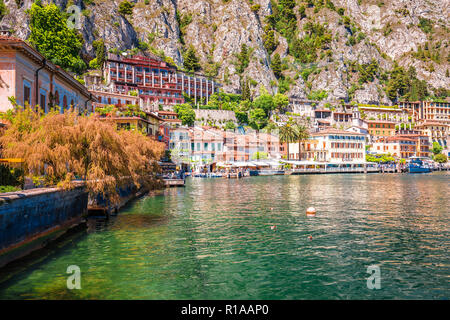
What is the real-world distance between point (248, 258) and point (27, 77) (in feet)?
70.6

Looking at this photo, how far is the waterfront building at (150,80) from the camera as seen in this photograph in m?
126

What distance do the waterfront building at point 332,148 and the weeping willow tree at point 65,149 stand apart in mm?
106828

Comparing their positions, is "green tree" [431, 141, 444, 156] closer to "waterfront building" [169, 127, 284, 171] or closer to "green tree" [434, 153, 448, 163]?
"green tree" [434, 153, 448, 163]

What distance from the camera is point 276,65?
19100 cm

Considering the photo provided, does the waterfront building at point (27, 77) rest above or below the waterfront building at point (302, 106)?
below

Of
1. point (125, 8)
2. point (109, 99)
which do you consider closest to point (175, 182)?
point (109, 99)

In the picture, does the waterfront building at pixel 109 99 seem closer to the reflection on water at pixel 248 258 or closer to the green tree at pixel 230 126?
the green tree at pixel 230 126

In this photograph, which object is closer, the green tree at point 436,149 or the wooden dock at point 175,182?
the wooden dock at point 175,182

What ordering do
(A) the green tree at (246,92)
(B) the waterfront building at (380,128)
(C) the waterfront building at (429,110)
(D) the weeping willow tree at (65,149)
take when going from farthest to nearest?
1. (C) the waterfront building at (429,110)
2. (A) the green tree at (246,92)
3. (B) the waterfront building at (380,128)
4. (D) the weeping willow tree at (65,149)

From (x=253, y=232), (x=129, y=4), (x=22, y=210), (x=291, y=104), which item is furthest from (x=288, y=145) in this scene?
(x=22, y=210)

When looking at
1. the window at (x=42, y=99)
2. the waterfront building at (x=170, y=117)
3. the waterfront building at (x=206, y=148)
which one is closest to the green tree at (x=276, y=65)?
the waterfront building at (x=206, y=148)

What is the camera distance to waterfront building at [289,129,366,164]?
125 m

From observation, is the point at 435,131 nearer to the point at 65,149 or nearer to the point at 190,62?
the point at 190,62

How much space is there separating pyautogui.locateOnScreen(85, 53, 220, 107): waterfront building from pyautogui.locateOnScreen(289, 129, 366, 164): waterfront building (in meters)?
44.5
